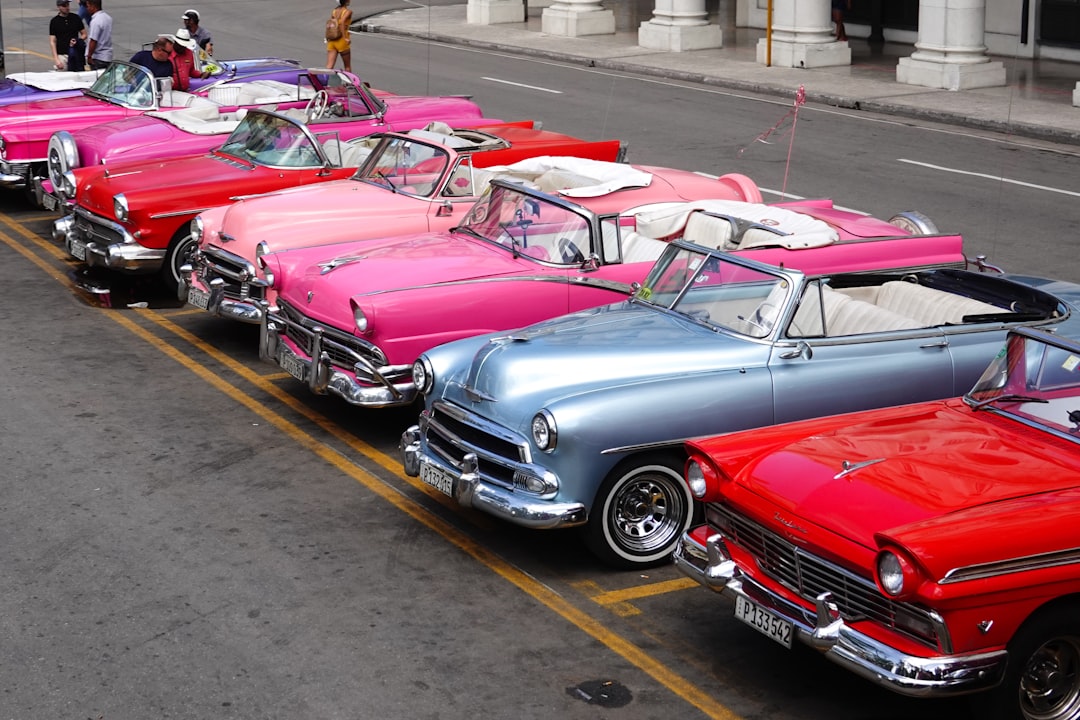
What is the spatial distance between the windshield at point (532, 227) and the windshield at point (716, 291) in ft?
3.41

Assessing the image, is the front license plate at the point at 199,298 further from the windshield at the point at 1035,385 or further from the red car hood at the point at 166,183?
the windshield at the point at 1035,385

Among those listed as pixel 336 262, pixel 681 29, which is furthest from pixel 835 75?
pixel 336 262

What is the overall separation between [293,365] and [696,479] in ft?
12.6

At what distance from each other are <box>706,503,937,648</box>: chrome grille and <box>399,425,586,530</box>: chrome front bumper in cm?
89

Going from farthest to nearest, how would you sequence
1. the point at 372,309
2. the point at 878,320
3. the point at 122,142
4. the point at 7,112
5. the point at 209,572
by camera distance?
1. the point at 7,112
2. the point at 122,142
3. the point at 372,309
4. the point at 878,320
5. the point at 209,572

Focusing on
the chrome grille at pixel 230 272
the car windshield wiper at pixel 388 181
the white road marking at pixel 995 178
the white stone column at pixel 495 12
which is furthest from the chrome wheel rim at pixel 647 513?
the white stone column at pixel 495 12

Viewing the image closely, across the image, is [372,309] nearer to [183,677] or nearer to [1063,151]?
[183,677]

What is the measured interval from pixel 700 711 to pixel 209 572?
2.73m

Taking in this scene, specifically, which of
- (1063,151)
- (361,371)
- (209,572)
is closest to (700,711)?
(209,572)

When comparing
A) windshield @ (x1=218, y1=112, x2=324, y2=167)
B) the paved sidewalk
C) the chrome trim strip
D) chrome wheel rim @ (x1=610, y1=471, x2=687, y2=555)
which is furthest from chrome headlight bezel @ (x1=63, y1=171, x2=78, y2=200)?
the paved sidewalk

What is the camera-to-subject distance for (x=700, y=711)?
19.4ft

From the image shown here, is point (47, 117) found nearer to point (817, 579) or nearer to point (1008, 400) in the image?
point (1008, 400)

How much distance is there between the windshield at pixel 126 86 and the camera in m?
16.4

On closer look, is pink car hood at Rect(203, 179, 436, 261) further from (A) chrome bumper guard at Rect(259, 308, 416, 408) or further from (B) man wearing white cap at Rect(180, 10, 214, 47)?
(B) man wearing white cap at Rect(180, 10, 214, 47)
